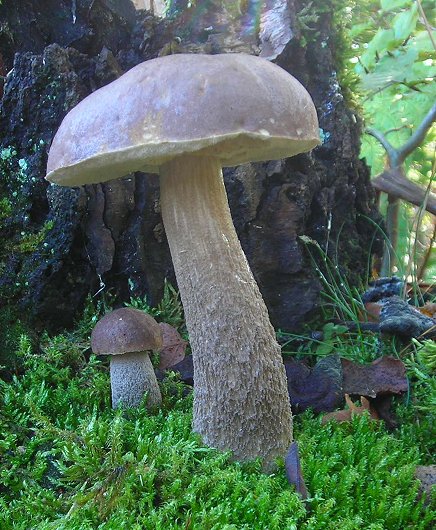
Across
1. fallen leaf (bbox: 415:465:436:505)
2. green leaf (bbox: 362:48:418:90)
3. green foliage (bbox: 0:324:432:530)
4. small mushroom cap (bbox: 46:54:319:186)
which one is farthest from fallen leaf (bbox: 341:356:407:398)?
green leaf (bbox: 362:48:418:90)

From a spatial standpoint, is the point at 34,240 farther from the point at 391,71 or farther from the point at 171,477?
the point at 391,71

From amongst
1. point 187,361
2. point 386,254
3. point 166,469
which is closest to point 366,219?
point 386,254

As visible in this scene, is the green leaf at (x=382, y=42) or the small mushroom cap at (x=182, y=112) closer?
the small mushroom cap at (x=182, y=112)

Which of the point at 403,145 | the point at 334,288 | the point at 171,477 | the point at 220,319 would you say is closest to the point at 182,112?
the point at 220,319

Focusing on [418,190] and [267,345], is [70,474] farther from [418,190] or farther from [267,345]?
[418,190]

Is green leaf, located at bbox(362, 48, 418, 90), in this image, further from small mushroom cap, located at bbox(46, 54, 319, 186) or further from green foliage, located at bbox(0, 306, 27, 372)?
green foliage, located at bbox(0, 306, 27, 372)

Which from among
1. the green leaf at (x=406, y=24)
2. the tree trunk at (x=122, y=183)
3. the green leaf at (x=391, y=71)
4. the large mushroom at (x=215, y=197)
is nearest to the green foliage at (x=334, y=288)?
the tree trunk at (x=122, y=183)

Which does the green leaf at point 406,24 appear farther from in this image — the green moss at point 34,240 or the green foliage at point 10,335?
the green foliage at point 10,335
